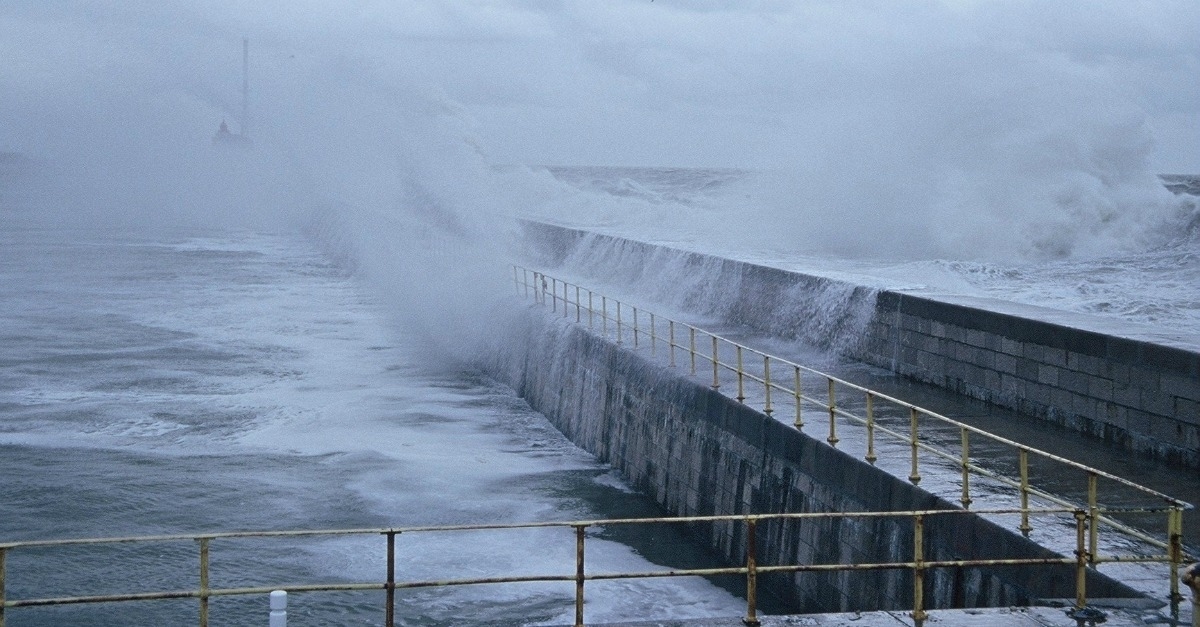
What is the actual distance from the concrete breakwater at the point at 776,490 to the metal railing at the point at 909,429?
0.20 metres

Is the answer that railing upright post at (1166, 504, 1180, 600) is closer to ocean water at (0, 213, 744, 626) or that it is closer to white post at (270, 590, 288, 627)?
white post at (270, 590, 288, 627)

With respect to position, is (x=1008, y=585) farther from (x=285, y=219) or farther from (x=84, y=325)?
(x=285, y=219)

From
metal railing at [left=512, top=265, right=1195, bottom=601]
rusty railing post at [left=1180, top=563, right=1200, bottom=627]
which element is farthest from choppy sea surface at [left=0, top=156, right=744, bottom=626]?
rusty railing post at [left=1180, top=563, right=1200, bottom=627]

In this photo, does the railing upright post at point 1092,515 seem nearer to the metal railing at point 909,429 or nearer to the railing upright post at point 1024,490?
the metal railing at point 909,429

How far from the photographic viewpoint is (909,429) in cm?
1233

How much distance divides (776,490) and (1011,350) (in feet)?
10.5

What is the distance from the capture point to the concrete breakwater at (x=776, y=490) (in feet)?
28.4

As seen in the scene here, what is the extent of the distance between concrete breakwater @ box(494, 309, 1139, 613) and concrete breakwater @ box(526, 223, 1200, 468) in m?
2.59

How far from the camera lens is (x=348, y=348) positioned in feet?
92.2

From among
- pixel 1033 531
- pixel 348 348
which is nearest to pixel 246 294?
pixel 348 348

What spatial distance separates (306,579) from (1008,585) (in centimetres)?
632

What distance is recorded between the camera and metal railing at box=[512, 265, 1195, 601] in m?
7.69

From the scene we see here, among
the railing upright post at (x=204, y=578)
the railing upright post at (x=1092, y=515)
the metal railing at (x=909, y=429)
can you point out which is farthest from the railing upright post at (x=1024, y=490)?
the railing upright post at (x=204, y=578)

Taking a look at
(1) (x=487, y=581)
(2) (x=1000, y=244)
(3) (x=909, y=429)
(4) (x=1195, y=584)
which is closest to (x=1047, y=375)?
(3) (x=909, y=429)
